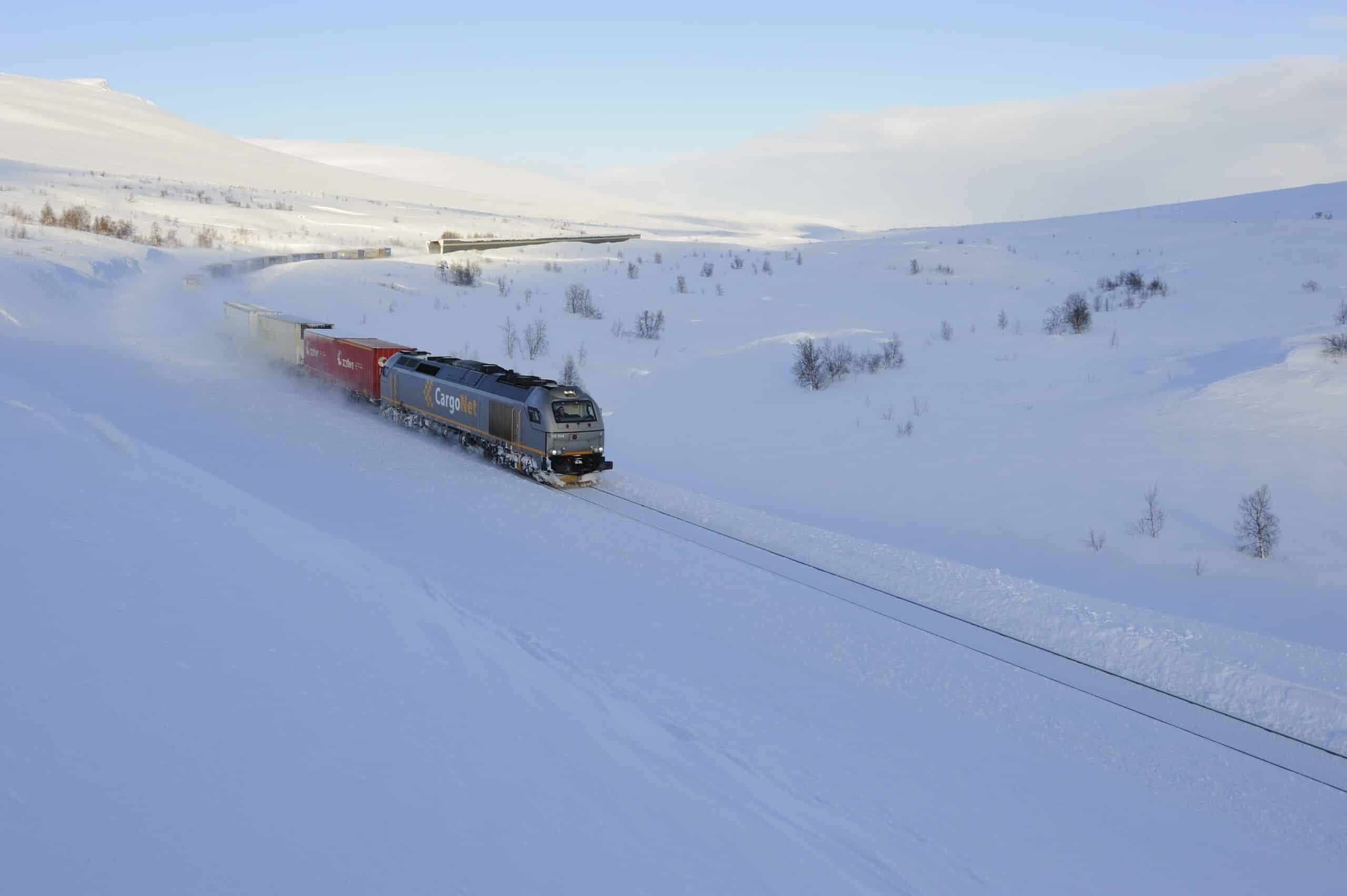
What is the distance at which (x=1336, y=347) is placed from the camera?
78.5 ft

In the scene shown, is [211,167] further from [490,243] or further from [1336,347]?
[1336,347]

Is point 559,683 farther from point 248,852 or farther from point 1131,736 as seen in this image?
point 1131,736

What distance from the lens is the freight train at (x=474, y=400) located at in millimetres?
21969

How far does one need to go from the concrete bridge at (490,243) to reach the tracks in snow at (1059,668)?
172 ft

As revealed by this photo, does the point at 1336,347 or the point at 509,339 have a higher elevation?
the point at 1336,347

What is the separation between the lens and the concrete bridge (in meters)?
65.6

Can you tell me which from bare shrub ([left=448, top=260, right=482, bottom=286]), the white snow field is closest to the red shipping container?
the white snow field

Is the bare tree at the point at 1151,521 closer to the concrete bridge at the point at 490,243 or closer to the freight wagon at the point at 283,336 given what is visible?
the freight wagon at the point at 283,336

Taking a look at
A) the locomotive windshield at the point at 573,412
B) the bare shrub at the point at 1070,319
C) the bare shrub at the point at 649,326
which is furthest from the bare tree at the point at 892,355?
the locomotive windshield at the point at 573,412

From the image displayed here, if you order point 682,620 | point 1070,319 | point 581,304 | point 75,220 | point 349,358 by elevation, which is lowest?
point 682,620

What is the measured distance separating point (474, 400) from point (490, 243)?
46.4 meters

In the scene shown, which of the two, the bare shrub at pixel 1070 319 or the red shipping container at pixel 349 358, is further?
the bare shrub at pixel 1070 319

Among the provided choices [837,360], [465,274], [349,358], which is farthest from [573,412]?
[465,274]

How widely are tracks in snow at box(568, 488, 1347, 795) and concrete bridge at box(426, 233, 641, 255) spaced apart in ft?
172
